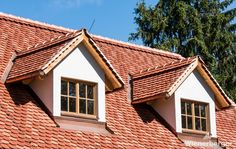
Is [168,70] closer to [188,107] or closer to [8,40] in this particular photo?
[188,107]

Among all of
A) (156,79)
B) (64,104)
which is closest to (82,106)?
(64,104)

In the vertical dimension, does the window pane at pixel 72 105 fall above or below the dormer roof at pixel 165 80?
below

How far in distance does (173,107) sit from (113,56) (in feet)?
10.7

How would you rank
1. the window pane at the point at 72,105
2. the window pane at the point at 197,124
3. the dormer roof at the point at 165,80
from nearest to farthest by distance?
the window pane at the point at 72,105 < the dormer roof at the point at 165,80 < the window pane at the point at 197,124

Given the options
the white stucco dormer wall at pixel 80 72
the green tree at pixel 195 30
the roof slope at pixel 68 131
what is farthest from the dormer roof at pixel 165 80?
the green tree at pixel 195 30

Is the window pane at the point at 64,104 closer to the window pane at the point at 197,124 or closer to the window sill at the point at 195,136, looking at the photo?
the window sill at the point at 195,136

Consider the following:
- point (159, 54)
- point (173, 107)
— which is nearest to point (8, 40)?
point (173, 107)

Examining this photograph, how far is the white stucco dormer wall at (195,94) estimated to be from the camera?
65.1ft

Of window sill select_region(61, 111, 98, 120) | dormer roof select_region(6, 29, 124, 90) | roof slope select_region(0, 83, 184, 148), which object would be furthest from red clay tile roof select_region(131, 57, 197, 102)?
window sill select_region(61, 111, 98, 120)

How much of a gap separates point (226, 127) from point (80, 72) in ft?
21.3

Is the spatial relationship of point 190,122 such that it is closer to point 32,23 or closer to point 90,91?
point 90,91

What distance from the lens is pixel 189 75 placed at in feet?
66.7

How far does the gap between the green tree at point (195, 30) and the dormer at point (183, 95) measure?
2034cm

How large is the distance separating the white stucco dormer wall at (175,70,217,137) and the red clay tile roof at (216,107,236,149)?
0.72m
